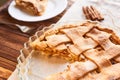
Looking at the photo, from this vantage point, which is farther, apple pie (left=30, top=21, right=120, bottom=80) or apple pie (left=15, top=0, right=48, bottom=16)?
apple pie (left=15, top=0, right=48, bottom=16)

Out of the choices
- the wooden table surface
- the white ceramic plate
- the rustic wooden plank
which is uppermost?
the white ceramic plate

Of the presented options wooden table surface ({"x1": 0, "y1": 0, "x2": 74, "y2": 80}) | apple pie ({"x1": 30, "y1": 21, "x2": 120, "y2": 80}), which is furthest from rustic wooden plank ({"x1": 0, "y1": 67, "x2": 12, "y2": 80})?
apple pie ({"x1": 30, "y1": 21, "x2": 120, "y2": 80})

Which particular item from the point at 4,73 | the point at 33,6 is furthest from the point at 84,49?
the point at 33,6

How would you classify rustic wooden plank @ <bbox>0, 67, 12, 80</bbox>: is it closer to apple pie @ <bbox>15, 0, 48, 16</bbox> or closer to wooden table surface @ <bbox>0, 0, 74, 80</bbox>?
wooden table surface @ <bbox>0, 0, 74, 80</bbox>

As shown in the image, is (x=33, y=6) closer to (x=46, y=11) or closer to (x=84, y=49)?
(x=46, y=11)

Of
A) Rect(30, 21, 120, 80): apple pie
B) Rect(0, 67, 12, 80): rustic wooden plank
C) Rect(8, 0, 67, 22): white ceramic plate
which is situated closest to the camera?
Rect(30, 21, 120, 80): apple pie
